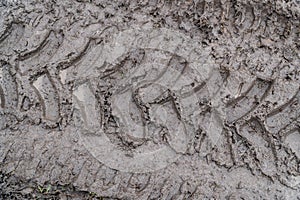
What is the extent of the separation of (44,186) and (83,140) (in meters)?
0.22

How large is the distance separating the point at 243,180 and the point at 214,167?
0.11 m

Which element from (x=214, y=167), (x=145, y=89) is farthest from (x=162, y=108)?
(x=214, y=167)

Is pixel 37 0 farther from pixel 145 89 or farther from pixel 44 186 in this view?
pixel 44 186

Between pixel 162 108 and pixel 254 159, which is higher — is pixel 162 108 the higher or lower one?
the higher one

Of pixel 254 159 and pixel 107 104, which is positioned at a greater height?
pixel 107 104

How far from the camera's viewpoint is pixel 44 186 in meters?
2.00

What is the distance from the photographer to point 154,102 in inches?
77.9

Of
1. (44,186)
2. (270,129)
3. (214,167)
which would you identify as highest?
(270,129)

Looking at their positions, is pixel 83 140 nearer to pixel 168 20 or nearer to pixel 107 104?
pixel 107 104

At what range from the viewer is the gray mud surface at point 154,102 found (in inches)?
76.1

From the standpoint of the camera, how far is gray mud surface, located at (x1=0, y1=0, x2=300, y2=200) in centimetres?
193

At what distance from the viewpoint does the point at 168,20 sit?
6.57 ft

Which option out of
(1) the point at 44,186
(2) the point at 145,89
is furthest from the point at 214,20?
(1) the point at 44,186

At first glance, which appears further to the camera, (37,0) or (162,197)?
(37,0)
